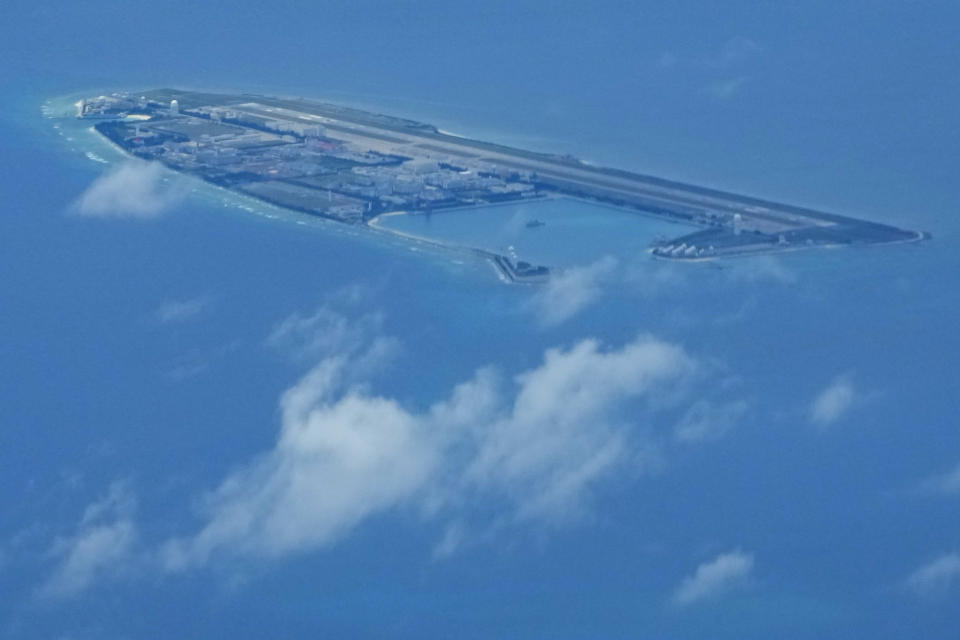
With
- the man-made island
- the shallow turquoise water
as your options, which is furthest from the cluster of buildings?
the shallow turquoise water

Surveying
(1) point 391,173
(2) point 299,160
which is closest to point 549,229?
(1) point 391,173

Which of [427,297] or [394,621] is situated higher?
[427,297]

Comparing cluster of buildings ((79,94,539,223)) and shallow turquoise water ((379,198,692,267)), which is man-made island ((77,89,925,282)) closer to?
cluster of buildings ((79,94,539,223))

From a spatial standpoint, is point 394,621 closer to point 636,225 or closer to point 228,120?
point 636,225

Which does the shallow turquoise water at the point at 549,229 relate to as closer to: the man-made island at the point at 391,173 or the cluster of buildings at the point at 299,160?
the man-made island at the point at 391,173

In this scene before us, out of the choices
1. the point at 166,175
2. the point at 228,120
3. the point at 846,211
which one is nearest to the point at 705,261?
the point at 846,211

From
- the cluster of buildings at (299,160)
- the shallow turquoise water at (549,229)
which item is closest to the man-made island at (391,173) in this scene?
the cluster of buildings at (299,160)

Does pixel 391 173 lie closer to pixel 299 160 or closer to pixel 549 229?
pixel 299 160

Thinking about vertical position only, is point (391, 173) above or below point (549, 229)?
above

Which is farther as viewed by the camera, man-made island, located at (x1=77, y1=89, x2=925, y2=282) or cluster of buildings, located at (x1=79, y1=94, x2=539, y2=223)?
cluster of buildings, located at (x1=79, y1=94, x2=539, y2=223)
